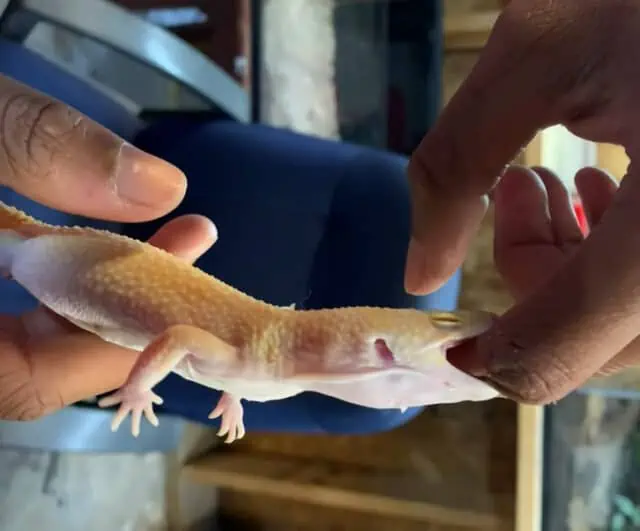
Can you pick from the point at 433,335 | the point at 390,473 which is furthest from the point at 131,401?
the point at 390,473

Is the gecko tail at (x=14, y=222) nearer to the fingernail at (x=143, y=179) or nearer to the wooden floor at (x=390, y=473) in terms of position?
the fingernail at (x=143, y=179)

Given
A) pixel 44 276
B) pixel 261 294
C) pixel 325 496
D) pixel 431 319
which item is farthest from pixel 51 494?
pixel 431 319

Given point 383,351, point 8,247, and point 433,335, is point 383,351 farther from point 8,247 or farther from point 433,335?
point 8,247

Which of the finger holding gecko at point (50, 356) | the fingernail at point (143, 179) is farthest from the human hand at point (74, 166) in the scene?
the finger holding gecko at point (50, 356)

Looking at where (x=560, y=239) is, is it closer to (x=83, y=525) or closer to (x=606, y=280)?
(x=606, y=280)

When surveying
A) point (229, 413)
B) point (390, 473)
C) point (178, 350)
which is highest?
point (178, 350)

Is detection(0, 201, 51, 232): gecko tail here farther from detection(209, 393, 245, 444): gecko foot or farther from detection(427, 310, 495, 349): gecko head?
detection(427, 310, 495, 349): gecko head
